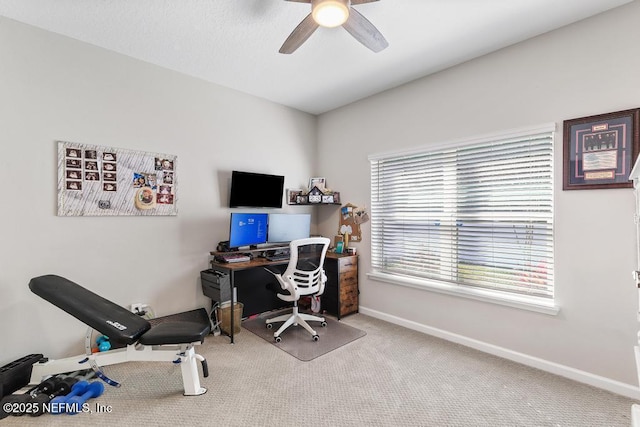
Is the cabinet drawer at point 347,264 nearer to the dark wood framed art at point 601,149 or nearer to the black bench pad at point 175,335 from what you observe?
the black bench pad at point 175,335

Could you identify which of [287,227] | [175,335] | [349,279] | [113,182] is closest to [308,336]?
[349,279]

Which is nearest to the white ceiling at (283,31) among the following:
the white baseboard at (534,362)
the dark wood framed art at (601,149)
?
the dark wood framed art at (601,149)

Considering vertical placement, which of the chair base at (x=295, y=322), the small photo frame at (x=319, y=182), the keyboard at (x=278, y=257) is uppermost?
the small photo frame at (x=319, y=182)

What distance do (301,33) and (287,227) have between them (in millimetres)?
2243

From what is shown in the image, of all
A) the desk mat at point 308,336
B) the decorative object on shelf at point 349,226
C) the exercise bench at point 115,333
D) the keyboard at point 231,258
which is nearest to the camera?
the exercise bench at point 115,333

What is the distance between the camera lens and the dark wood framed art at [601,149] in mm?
2051

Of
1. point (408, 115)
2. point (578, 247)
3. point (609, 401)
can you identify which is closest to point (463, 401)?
point (609, 401)

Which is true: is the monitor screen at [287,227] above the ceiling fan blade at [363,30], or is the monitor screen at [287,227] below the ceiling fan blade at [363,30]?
below

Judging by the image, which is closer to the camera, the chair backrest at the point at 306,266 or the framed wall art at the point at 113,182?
the framed wall art at the point at 113,182

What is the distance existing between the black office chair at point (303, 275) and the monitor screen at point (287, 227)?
0.65 meters

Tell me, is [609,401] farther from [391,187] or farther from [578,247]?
[391,187]

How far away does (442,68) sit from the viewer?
2.99 m

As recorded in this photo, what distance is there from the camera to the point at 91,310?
1991 mm

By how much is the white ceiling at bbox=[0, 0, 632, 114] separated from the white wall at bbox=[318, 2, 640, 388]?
189mm
